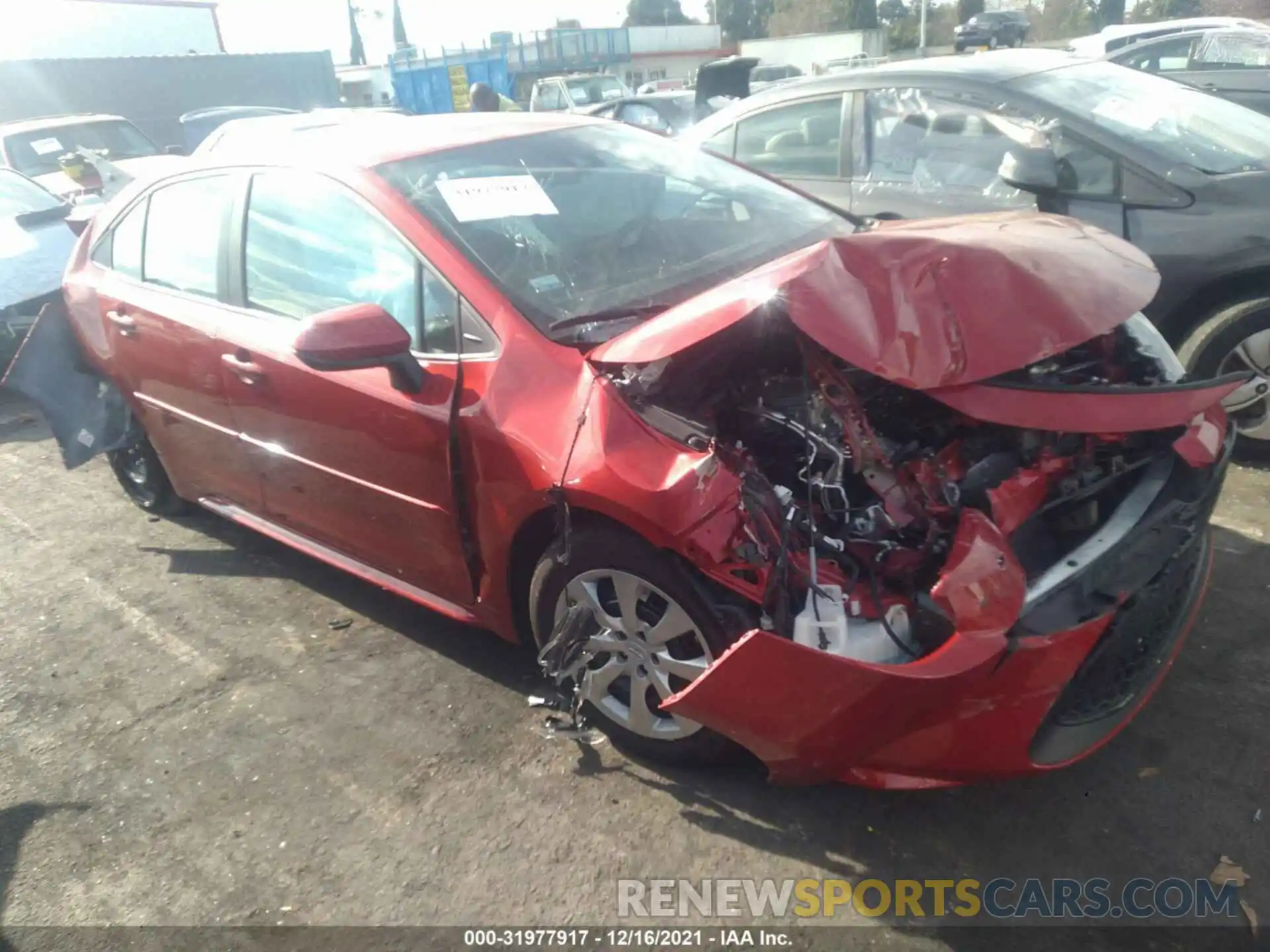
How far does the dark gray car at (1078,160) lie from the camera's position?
3906 millimetres

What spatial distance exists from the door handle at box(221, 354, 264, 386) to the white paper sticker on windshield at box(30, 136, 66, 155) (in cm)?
963

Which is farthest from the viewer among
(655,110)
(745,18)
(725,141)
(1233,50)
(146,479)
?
(745,18)

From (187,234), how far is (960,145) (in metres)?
3.40

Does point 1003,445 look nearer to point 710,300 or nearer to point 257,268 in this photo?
point 710,300

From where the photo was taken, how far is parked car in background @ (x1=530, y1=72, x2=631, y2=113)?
19.7 metres

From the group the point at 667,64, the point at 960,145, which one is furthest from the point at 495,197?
the point at 667,64

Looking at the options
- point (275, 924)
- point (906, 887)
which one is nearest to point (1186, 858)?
point (906, 887)

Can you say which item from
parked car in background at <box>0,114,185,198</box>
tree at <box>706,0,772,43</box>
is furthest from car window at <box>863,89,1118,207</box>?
tree at <box>706,0,772,43</box>

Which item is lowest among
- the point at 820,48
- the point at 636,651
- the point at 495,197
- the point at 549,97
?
the point at 820,48

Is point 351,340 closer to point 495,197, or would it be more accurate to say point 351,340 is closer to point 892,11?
point 495,197

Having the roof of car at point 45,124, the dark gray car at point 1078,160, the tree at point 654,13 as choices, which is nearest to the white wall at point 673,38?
the tree at point 654,13

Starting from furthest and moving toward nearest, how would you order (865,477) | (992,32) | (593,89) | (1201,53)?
1. (992,32)
2. (593,89)
3. (1201,53)
4. (865,477)

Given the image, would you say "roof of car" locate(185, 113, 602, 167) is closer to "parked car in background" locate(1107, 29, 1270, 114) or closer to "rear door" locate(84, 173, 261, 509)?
"rear door" locate(84, 173, 261, 509)

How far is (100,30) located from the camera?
3150cm
